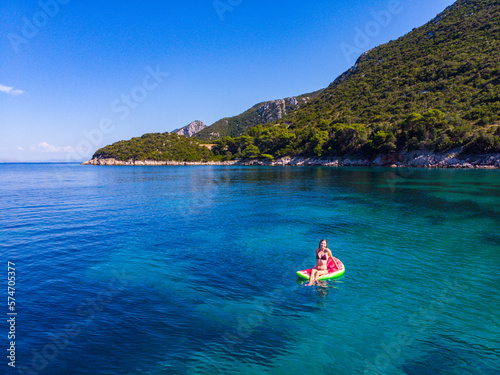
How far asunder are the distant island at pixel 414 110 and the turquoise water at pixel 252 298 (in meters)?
72.0

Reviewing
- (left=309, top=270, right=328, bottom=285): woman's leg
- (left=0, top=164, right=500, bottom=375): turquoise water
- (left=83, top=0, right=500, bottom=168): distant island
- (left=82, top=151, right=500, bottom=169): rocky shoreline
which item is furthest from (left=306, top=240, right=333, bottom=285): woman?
(left=82, top=151, right=500, bottom=169): rocky shoreline

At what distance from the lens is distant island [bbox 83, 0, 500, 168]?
81875 mm

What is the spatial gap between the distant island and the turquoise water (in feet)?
236

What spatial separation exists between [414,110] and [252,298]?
118955mm

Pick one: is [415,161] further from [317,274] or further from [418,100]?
[317,274]

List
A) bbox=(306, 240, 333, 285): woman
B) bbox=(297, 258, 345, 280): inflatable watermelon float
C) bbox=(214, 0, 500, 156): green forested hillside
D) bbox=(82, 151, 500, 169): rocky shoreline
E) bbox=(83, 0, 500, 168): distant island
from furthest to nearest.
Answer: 1. bbox=(214, 0, 500, 156): green forested hillside
2. bbox=(83, 0, 500, 168): distant island
3. bbox=(82, 151, 500, 169): rocky shoreline
4. bbox=(297, 258, 345, 280): inflatable watermelon float
5. bbox=(306, 240, 333, 285): woman

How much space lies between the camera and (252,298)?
11180 mm

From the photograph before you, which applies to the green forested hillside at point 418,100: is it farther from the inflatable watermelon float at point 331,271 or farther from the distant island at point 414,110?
the inflatable watermelon float at point 331,271

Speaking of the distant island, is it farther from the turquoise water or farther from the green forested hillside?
the turquoise water

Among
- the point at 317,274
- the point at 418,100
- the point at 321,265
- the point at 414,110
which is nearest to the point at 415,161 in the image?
the point at 414,110

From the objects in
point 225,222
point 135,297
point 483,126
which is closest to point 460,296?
point 135,297

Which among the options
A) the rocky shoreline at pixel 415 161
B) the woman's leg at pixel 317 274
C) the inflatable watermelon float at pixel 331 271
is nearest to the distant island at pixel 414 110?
the rocky shoreline at pixel 415 161

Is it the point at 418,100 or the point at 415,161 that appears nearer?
the point at 415,161

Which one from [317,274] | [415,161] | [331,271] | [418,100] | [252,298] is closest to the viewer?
[252,298]
